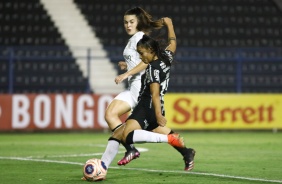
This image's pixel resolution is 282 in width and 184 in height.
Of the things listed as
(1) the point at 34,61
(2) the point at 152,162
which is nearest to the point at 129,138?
(2) the point at 152,162

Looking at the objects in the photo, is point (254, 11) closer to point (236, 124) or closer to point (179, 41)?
point (179, 41)

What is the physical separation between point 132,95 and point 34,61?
12.0 metres

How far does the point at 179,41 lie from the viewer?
2402 cm

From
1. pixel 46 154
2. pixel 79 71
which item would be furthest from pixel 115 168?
pixel 79 71

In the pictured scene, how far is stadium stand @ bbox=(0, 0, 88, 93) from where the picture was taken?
20500 mm

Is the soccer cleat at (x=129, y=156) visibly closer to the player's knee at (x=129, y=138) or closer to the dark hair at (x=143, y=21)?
the player's knee at (x=129, y=138)

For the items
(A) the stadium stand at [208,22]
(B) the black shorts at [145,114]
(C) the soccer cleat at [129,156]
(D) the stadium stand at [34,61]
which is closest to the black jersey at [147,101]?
(B) the black shorts at [145,114]

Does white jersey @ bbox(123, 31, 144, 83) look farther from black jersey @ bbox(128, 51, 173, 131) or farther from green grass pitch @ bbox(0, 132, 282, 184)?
green grass pitch @ bbox(0, 132, 282, 184)

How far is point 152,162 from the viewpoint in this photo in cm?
1062

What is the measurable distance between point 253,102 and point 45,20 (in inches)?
308

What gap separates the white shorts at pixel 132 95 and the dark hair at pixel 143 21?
0.67 m

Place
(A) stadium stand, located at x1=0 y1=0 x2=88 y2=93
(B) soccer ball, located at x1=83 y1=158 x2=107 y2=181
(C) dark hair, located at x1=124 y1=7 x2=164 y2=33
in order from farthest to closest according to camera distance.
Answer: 1. (A) stadium stand, located at x1=0 y1=0 x2=88 y2=93
2. (C) dark hair, located at x1=124 y1=7 x2=164 y2=33
3. (B) soccer ball, located at x1=83 y1=158 x2=107 y2=181

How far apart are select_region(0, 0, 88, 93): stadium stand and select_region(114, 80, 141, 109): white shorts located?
36.3 ft

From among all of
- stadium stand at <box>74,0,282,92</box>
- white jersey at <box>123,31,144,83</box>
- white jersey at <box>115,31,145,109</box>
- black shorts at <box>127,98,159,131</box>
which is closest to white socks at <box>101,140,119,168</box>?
black shorts at <box>127,98,159,131</box>
